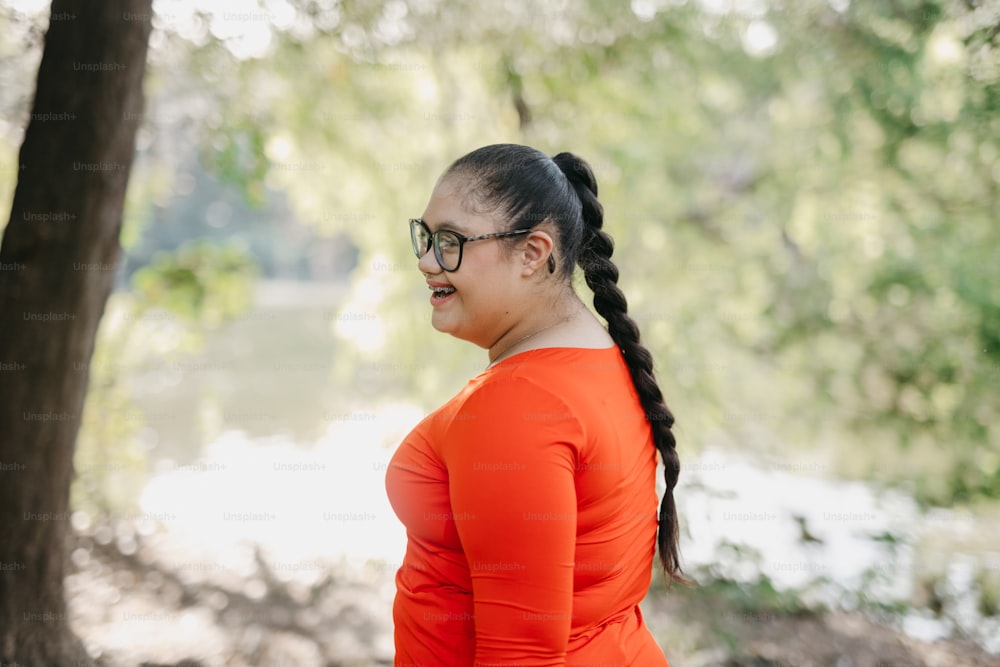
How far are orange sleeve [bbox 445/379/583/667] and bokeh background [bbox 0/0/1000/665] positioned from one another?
3063 millimetres

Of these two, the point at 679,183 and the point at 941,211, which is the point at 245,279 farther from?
the point at 941,211

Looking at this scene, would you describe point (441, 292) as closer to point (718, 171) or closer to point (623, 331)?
point (623, 331)

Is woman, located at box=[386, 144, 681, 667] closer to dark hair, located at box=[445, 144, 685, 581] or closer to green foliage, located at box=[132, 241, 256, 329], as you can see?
dark hair, located at box=[445, 144, 685, 581]

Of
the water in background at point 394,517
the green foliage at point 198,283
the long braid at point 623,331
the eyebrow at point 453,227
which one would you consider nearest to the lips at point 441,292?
the eyebrow at point 453,227

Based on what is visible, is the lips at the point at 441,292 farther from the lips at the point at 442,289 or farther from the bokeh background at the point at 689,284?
the bokeh background at the point at 689,284

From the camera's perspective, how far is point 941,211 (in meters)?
4.99

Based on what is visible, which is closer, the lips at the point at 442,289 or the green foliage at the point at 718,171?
the lips at the point at 442,289

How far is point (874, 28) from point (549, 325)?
460 cm

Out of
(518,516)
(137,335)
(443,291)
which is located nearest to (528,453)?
(518,516)

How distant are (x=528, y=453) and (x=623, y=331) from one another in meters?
0.51

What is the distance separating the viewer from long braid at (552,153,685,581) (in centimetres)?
148

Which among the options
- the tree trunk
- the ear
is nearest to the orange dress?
the ear

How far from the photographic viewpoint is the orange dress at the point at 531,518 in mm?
1142

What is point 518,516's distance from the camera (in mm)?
1130
